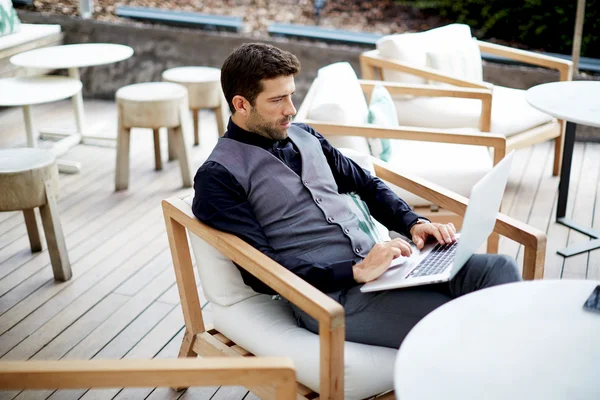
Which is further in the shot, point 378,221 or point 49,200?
point 49,200

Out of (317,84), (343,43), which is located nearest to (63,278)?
(317,84)

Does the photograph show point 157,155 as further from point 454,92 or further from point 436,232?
point 436,232

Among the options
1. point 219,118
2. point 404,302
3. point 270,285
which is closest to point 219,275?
point 270,285

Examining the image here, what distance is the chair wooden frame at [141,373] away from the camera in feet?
4.57

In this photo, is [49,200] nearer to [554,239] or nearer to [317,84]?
[317,84]

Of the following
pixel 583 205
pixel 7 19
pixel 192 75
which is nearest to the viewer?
pixel 583 205

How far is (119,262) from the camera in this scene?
3279 millimetres

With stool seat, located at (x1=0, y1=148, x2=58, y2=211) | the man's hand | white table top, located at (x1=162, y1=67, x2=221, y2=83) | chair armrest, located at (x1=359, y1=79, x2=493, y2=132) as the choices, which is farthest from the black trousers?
white table top, located at (x1=162, y1=67, x2=221, y2=83)

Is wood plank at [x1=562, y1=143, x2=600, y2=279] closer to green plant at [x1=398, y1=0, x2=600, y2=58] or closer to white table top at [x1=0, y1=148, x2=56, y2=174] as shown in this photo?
green plant at [x1=398, y1=0, x2=600, y2=58]

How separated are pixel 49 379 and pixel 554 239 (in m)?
2.67

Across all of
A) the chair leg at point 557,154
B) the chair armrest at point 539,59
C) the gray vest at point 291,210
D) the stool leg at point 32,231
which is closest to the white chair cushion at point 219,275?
the gray vest at point 291,210

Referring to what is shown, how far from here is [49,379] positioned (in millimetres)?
1397

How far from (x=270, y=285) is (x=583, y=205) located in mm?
2580

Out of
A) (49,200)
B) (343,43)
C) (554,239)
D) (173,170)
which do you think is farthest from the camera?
(343,43)
